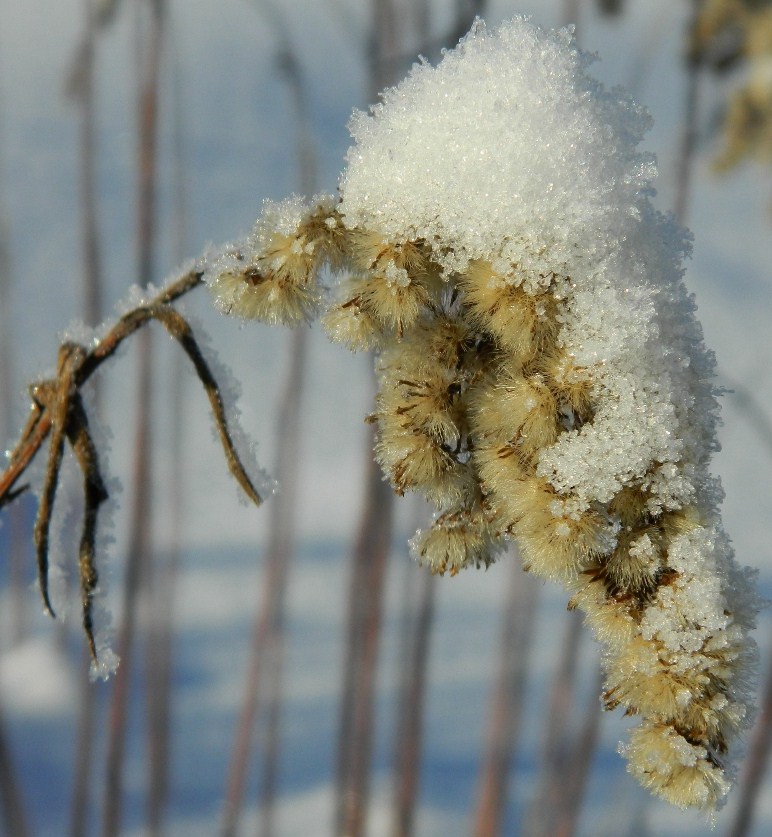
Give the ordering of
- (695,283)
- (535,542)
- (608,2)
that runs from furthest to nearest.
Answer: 1. (695,283)
2. (608,2)
3. (535,542)

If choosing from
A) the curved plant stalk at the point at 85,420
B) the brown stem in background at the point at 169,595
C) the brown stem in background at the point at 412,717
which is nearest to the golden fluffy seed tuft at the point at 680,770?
the curved plant stalk at the point at 85,420

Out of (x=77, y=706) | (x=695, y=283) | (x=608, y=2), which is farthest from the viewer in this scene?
(x=695, y=283)

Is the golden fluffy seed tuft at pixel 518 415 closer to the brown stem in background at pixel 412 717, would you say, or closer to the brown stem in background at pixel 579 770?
the brown stem in background at pixel 412 717

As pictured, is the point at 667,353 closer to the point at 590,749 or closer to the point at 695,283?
the point at 590,749

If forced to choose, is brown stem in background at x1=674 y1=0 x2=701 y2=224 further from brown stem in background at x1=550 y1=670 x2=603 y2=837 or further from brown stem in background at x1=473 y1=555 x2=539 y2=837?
brown stem in background at x1=550 y1=670 x2=603 y2=837

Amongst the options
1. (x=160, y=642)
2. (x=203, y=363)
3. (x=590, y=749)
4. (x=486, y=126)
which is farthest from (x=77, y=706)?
(x=486, y=126)

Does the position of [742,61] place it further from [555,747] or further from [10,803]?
[10,803]
